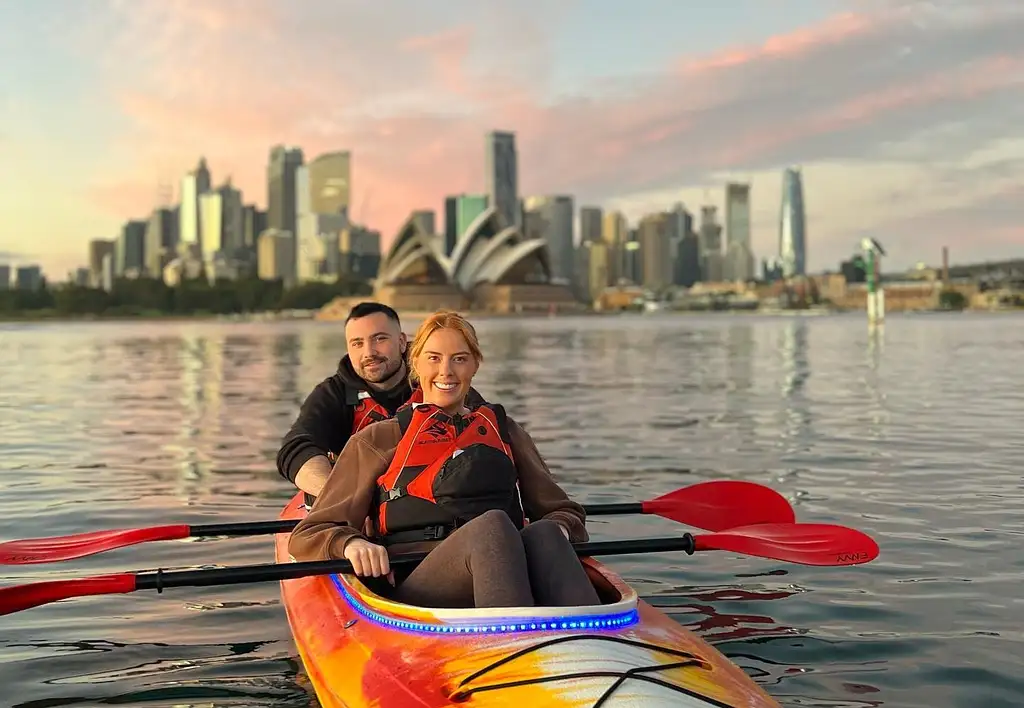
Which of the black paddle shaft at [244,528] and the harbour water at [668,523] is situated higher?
the black paddle shaft at [244,528]

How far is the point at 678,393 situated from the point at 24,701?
65.5 ft

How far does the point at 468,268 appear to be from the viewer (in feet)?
454

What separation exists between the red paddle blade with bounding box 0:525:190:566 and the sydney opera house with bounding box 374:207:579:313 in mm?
125711

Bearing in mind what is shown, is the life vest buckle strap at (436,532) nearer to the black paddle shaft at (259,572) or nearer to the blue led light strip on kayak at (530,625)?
the black paddle shaft at (259,572)

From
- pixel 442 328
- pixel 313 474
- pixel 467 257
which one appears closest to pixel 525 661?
pixel 442 328

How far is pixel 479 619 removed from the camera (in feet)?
14.3

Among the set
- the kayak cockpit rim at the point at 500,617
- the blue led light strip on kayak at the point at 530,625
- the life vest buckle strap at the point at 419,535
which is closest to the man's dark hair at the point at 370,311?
the life vest buckle strap at the point at 419,535

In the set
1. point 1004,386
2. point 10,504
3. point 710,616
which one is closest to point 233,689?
point 710,616

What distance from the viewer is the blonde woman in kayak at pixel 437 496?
476 cm

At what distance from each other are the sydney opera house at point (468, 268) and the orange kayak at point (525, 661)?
128 metres

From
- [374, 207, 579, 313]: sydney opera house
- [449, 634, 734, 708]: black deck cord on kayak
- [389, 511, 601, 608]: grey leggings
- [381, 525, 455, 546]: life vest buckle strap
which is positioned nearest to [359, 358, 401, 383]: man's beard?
[381, 525, 455, 546]: life vest buckle strap

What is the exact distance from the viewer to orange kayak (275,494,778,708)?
396cm

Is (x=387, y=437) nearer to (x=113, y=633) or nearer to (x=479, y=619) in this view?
(x=479, y=619)

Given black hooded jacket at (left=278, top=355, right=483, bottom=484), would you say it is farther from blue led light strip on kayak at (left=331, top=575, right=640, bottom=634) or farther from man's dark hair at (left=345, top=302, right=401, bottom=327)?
blue led light strip on kayak at (left=331, top=575, right=640, bottom=634)
